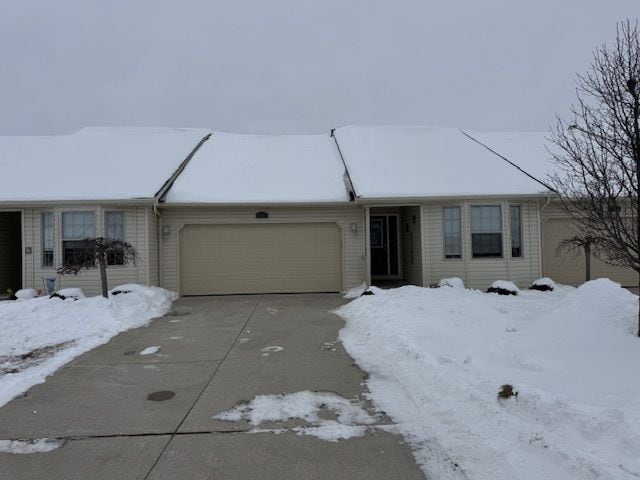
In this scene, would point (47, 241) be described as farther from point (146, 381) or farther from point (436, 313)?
point (436, 313)

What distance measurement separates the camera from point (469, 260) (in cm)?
1362

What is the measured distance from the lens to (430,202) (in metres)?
13.6

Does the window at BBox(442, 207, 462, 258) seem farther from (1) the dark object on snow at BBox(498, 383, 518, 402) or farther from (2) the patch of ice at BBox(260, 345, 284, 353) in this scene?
(1) the dark object on snow at BBox(498, 383, 518, 402)

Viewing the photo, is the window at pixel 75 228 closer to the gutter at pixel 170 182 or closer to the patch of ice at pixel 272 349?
the gutter at pixel 170 182

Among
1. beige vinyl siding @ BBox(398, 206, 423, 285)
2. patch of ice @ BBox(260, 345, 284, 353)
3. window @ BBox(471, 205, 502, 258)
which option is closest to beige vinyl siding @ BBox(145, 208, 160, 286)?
patch of ice @ BBox(260, 345, 284, 353)

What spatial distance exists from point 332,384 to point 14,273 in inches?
564

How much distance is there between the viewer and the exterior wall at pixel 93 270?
1287 cm

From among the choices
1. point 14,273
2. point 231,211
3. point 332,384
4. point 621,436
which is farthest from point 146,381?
point 14,273

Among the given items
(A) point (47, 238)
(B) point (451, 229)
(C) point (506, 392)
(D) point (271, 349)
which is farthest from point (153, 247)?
(C) point (506, 392)

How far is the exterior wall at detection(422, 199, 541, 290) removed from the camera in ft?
44.6

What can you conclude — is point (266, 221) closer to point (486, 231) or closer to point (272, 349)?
point (486, 231)

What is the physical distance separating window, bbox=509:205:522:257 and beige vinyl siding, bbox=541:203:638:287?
1.27 metres

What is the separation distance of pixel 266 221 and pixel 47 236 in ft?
19.5

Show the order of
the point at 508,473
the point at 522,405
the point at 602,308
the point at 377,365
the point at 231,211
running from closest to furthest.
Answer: the point at 508,473 → the point at 522,405 → the point at 377,365 → the point at 602,308 → the point at 231,211
